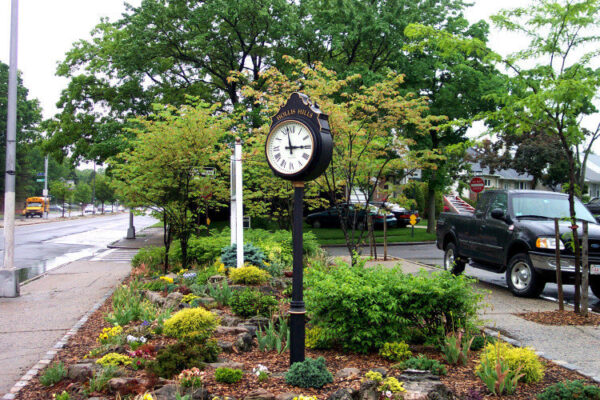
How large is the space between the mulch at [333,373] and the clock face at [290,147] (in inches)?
79.4

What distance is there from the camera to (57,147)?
27906 mm

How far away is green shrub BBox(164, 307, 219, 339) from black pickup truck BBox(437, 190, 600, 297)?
4.81m

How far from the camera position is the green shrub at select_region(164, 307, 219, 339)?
5547 mm

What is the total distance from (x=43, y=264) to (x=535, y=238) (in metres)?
14.7

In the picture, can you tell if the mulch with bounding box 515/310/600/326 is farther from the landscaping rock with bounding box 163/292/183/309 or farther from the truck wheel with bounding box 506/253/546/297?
the landscaping rock with bounding box 163/292/183/309

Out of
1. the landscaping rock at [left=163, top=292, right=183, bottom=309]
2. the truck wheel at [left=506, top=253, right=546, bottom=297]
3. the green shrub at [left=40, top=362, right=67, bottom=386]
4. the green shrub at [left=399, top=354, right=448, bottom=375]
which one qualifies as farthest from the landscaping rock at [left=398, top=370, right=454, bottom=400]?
the truck wheel at [left=506, top=253, right=546, bottom=297]

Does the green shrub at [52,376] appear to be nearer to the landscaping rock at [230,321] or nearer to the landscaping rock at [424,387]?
the landscaping rock at [230,321]

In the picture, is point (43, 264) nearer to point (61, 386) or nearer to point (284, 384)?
point (61, 386)

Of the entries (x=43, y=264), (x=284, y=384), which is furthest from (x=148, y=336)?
(x=43, y=264)

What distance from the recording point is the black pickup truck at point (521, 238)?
9.09 meters

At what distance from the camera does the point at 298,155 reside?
518cm

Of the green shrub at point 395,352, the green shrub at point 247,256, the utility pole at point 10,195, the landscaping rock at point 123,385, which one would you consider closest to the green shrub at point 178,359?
the landscaping rock at point 123,385

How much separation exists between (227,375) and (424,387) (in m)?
1.70

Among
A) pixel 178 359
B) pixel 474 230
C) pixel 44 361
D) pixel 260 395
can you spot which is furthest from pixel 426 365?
pixel 474 230
